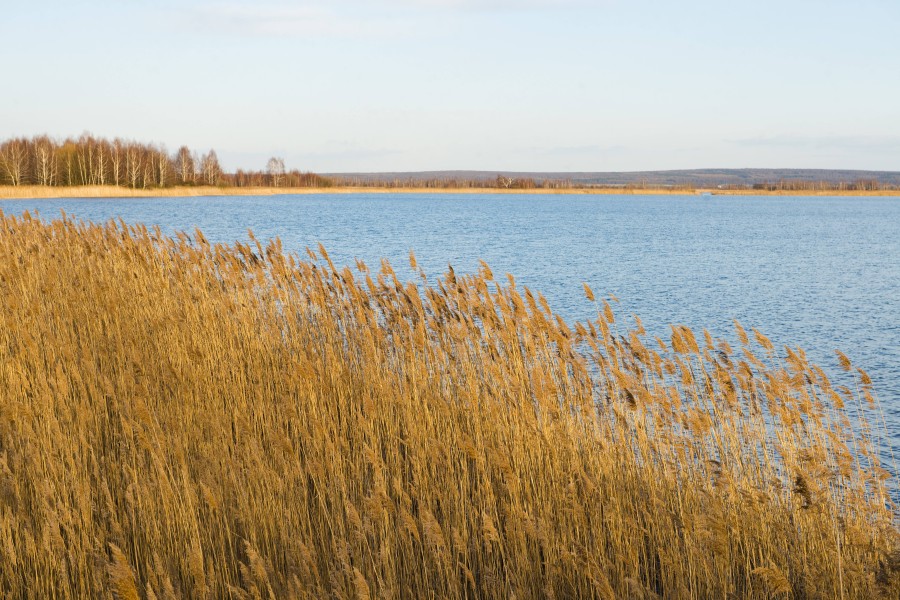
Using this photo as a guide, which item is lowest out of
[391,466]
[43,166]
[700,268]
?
[700,268]

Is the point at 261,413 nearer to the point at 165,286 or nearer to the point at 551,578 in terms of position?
the point at 551,578

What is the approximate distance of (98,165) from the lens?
3073 inches

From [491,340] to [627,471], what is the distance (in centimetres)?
170

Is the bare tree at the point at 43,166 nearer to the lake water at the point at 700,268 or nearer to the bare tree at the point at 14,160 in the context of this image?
the bare tree at the point at 14,160

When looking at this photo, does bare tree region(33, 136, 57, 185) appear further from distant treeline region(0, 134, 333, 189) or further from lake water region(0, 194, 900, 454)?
lake water region(0, 194, 900, 454)

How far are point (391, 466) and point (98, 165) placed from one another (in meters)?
83.2

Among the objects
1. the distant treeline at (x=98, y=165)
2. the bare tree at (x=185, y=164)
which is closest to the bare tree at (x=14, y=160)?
the distant treeline at (x=98, y=165)

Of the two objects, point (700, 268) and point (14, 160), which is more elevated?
point (14, 160)

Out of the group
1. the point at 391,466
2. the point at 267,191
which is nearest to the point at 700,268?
the point at 391,466

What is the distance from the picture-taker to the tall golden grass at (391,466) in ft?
10.1

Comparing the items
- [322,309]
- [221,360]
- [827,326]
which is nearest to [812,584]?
[221,360]

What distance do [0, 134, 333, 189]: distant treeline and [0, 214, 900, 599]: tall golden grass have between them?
71.7 metres

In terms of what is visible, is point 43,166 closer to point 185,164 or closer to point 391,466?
point 185,164

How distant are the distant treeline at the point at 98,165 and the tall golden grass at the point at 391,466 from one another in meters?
71.7
